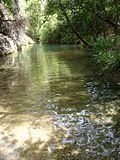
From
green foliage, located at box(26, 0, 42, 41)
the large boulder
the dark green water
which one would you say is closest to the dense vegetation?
the dark green water

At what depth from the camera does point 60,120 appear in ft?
25.0

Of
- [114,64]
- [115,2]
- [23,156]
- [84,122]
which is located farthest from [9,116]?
[115,2]

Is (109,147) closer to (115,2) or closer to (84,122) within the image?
(84,122)

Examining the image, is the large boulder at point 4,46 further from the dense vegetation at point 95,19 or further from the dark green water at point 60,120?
the dark green water at point 60,120

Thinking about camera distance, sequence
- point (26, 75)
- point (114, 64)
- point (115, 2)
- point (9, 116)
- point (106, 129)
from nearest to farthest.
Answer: point (106, 129)
point (9, 116)
point (114, 64)
point (26, 75)
point (115, 2)

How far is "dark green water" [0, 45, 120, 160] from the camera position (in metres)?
5.83

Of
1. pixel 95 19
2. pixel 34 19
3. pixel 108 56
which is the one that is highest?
pixel 34 19

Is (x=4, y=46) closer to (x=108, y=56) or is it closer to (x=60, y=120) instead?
(x=108, y=56)

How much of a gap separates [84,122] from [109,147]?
61.8 inches

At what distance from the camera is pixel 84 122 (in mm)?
7387

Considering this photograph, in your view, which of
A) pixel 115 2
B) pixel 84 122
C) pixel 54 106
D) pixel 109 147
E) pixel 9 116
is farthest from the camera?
pixel 115 2

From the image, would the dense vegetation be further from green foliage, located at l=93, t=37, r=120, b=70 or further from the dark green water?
the dark green water

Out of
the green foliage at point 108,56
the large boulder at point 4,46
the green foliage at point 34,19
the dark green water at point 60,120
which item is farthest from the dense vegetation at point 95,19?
the green foliage at point 34,19

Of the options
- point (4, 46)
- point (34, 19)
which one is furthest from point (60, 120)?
point (34, 19)
